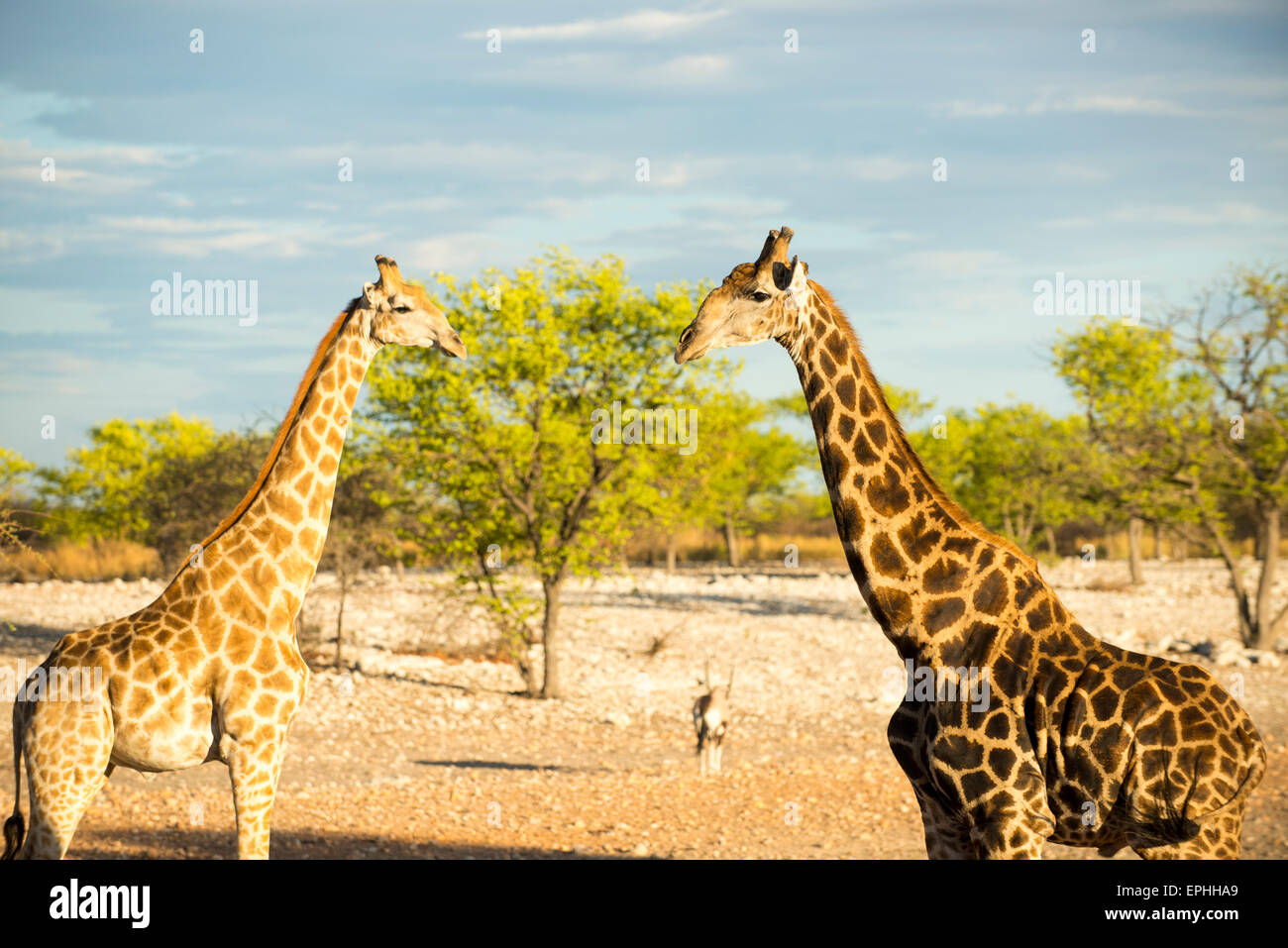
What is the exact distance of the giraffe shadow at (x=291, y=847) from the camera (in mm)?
9422

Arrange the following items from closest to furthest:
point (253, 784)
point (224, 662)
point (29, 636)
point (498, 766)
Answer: point (253, 784) → point (224, 662) → point (498, 766) → point (29, 636)

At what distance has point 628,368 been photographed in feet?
62.5

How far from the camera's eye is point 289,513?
233 inches

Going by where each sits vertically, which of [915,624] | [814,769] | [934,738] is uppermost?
[915,624]

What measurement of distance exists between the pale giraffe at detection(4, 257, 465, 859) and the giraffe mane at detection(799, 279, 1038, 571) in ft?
6.46

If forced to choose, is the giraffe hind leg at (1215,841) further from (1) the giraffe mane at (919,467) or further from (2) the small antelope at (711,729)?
(2) the small antelope at (711,729)

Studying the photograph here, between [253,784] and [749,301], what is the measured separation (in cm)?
320

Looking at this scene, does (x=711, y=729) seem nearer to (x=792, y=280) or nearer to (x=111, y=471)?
(x=792, y=280)

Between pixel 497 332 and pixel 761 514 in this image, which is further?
pixel 761 514

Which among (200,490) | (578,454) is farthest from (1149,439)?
(200,490)

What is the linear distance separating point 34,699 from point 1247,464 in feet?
79.6

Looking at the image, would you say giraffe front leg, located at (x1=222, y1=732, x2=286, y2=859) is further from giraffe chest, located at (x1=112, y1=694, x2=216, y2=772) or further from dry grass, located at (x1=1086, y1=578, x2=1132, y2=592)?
dry grass, located at (x1=1086, y1=578, x2=1132, y2=592)

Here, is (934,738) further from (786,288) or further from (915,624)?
(786,288)
